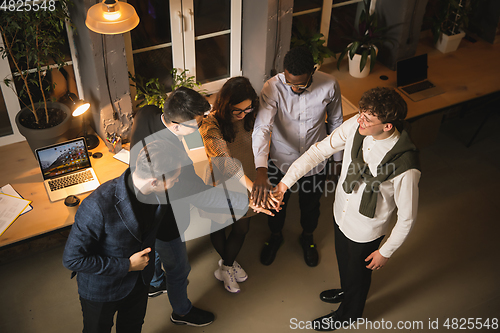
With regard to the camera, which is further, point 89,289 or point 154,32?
point 154,32

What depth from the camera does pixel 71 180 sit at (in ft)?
10.2

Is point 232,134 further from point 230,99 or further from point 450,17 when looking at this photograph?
point 450,17

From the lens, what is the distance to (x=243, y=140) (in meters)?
2.70

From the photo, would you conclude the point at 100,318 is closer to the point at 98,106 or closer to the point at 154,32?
the point at 98,106

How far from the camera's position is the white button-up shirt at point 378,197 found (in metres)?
2.17

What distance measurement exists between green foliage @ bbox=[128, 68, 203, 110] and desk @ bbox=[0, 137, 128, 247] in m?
0.51

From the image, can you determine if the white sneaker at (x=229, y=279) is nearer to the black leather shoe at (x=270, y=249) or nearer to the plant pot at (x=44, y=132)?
the black leather shoe at (x=270, y=249)

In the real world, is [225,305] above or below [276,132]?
below

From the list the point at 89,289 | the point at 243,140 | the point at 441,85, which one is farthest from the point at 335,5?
the point at 89,289

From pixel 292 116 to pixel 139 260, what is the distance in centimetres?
132

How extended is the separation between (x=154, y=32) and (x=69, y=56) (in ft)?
2.20

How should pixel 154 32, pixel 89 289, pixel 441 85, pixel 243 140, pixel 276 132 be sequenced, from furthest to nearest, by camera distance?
pixel 441 85
pixel 154 32
pixel 276 132
pixel 243 140
pixel 89 289

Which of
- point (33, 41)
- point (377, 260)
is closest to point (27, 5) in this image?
point (33, 41)

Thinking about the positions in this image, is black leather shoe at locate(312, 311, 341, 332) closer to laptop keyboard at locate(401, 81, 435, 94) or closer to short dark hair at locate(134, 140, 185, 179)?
short dark hair at locate(134, 140, 185, 179)
